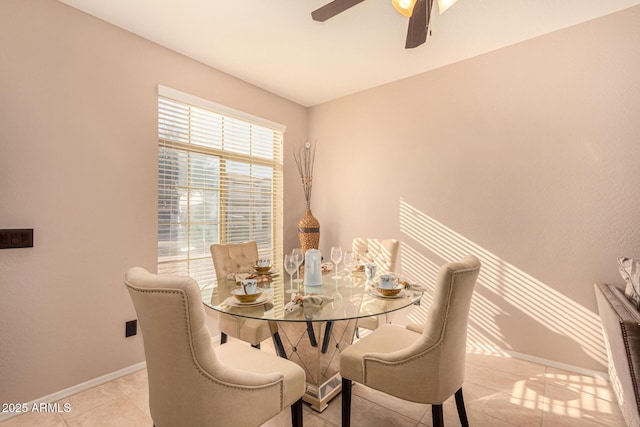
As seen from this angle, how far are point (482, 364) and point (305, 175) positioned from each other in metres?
2.75

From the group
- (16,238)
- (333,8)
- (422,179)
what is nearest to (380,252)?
(422,179)

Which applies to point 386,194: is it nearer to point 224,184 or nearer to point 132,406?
point 224,184

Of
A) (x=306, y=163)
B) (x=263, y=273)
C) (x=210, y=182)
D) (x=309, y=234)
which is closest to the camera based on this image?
(x=263, y=273)

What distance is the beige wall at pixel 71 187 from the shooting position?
1.91m

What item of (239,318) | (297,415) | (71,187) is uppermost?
(71,187)

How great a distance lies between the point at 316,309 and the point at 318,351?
52 cm

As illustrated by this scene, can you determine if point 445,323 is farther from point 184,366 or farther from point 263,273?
point 263,273

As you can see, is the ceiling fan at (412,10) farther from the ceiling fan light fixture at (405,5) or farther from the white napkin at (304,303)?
the white napkin at (304,303)

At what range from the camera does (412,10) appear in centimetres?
155

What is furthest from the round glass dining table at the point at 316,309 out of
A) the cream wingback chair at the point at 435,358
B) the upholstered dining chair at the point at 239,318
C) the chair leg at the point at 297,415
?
the chair leg at the point at 297,415

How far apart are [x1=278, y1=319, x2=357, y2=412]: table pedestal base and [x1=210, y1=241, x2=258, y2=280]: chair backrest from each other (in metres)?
0.72

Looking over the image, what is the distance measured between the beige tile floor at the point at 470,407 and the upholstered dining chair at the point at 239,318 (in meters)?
0.47

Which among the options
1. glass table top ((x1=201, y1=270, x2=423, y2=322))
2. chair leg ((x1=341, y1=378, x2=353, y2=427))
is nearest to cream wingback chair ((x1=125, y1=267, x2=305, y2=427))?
glass table top ((x1=201, y1=270, x2=423, y2=322))

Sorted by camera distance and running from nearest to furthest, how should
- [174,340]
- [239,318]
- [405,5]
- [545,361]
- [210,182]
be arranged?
1. [174,340]
2. [405,5]
3. [239,318]
4. [545,361]
5. [210,182]
